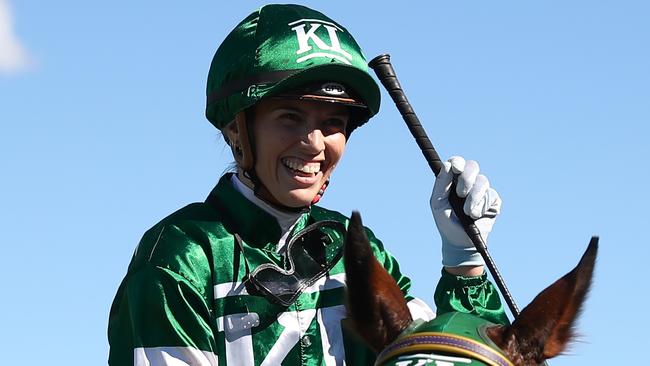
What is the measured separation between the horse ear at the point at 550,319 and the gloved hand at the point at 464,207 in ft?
5.64

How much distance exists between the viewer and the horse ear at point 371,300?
3922 mm

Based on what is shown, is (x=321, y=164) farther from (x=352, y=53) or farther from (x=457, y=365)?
(x=457, y=365)

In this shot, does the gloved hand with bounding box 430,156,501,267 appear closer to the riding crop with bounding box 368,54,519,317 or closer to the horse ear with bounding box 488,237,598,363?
the riding crop with bounding box 368,54,519,317

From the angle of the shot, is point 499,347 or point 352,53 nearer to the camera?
point 499,347

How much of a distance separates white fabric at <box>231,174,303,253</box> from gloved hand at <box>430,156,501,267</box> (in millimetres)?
623

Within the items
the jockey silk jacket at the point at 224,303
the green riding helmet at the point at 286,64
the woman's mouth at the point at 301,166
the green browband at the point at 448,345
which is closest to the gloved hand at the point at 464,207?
the jockey silk jacket at the point at 224,303

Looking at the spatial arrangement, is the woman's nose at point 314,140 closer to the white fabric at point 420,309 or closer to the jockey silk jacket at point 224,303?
the jockey silk jacket at point 224,303

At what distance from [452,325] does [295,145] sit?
71.9 inches

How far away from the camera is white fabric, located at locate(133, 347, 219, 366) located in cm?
518

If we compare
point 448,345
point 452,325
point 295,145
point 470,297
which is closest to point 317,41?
point 295,145

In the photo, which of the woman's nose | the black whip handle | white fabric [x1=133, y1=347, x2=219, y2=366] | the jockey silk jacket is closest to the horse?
the jockey silk jacket

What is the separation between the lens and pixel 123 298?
18.0 ft

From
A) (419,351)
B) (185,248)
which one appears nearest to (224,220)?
(185,248)

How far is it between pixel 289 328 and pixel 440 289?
0.73 meters
